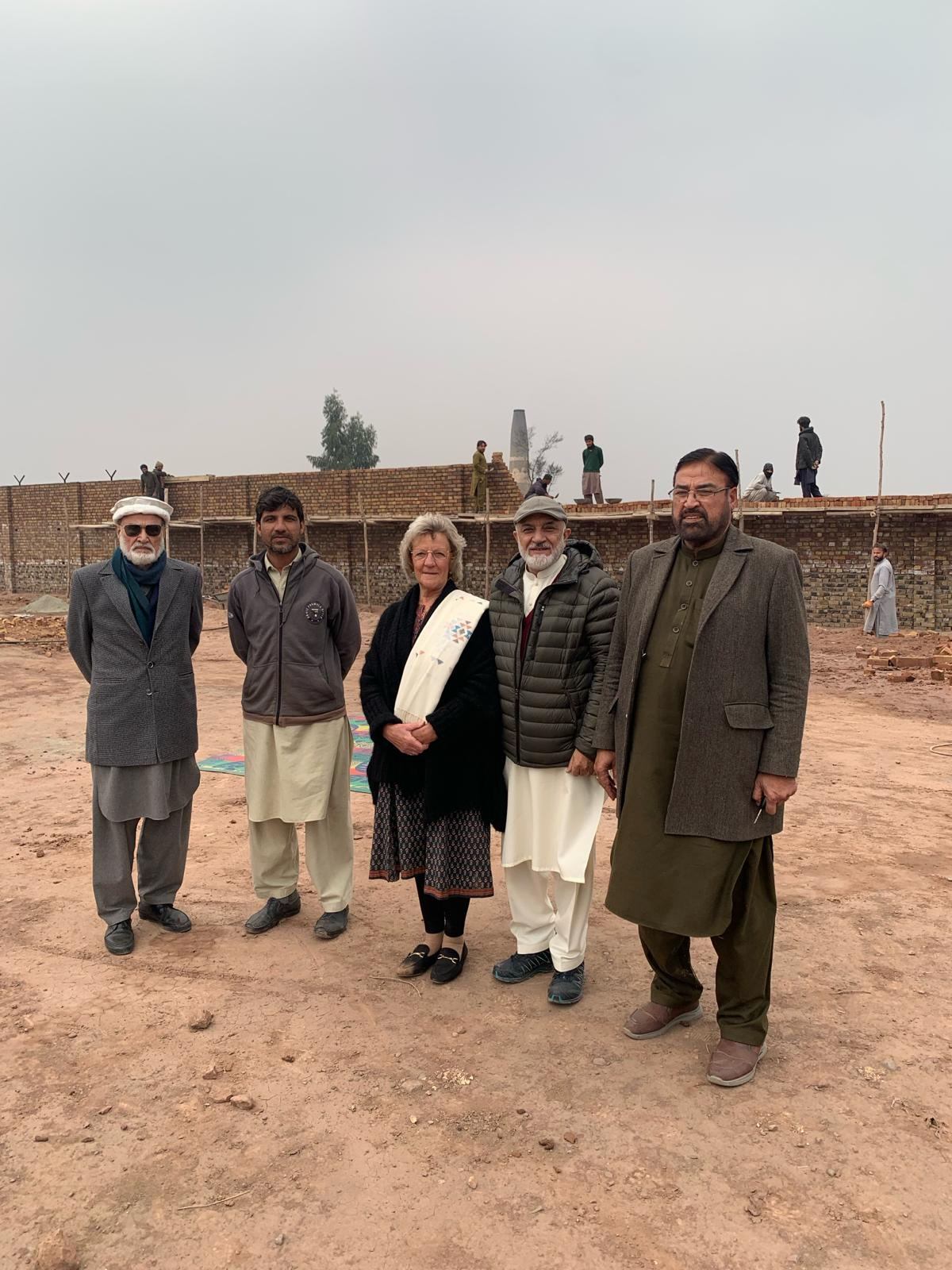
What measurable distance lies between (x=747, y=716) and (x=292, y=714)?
173 cm

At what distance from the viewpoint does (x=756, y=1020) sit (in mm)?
2461

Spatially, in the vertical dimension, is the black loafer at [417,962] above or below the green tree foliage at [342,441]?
below

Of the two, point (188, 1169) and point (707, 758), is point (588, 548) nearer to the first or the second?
point (707, 758)

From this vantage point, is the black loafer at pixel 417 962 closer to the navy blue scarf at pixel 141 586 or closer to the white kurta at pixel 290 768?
the white kurta at pixel 290 768

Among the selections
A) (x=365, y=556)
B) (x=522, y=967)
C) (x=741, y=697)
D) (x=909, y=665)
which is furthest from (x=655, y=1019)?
(x=365, y=556)

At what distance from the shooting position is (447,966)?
3043mm

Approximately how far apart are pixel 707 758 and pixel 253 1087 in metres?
1.55

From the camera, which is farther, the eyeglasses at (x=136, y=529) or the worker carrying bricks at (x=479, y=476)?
the worker carrying bricks at (x=479, y=476)

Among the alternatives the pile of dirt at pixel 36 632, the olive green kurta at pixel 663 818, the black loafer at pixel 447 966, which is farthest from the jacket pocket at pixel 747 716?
the pile of dirt at pixel 36 632

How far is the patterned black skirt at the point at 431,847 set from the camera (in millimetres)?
2953

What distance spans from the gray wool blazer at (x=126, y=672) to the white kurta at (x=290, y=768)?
0.98ft

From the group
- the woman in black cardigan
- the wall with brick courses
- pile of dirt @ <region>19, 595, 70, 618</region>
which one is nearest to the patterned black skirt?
the woman in black cardigan

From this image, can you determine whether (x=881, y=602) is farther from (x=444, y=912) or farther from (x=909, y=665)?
(x=444, y=912)

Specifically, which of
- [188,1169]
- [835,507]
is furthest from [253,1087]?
[835,507]
